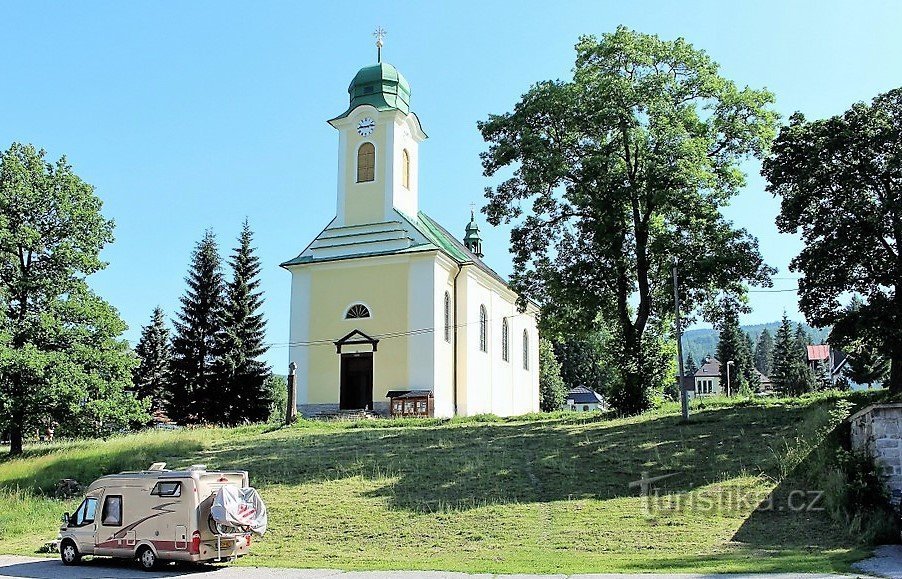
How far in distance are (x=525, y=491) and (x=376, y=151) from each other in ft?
85.4

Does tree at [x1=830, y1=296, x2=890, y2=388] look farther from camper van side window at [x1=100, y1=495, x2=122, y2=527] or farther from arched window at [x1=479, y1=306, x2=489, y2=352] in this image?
arched window at [x1=479, y1=306, x2=489, y2=352]

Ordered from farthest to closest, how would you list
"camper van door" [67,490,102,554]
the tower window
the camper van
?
the tower window < "camper van door" [67,490,102,554] < the camper van

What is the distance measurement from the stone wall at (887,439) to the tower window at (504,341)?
31944 mm

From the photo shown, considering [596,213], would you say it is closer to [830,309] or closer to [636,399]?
[636,399]

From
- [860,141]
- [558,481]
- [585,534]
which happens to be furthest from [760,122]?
[585,534]

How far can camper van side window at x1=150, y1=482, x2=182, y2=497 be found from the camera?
560 inches

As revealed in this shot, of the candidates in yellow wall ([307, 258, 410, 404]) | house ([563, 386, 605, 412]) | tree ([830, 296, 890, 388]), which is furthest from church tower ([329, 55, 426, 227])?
house ([563, 386, 605, 412])

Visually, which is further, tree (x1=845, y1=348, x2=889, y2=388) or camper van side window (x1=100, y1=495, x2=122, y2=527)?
tree (x1=845, y1=348, x2=889, y2=388)

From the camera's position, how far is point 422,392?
3631cm

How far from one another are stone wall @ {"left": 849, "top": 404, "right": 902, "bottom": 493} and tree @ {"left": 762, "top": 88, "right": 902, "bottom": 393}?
16.2ft

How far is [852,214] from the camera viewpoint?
66.9 ft

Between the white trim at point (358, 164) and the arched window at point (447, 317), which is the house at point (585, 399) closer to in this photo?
the arched window at point (447, 317)

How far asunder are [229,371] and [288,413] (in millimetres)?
13142

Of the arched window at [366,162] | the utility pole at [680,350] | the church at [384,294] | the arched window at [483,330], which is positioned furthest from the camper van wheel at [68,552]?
the arched window at [483,330]
